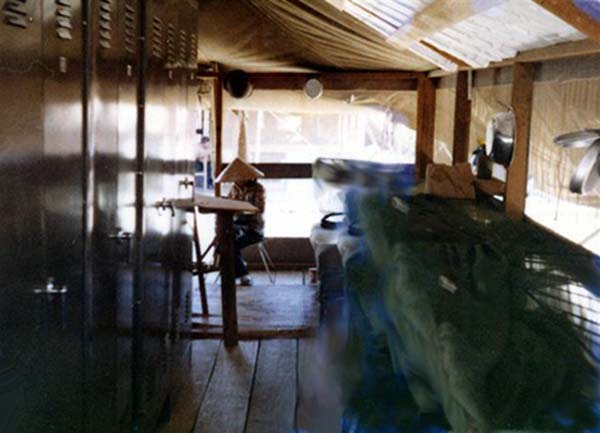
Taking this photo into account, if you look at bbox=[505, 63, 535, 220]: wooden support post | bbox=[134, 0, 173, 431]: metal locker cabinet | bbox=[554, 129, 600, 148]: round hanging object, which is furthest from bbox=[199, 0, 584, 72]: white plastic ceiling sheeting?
bbox=[134, 0, 173, 431]: metal locker cabinet

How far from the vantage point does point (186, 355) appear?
5031 millimetres

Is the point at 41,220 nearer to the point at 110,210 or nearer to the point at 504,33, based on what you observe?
the point at 110,210

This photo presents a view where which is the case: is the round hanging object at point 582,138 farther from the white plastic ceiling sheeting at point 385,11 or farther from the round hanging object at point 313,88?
the round hanging object at point 313,88

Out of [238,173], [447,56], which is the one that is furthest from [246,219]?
[447,56]

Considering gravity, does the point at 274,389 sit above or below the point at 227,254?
below

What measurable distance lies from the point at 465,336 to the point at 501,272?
75cm

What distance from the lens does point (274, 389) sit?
16.0ft

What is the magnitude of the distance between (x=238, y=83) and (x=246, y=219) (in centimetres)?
128

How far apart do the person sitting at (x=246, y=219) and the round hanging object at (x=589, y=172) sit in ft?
17.3

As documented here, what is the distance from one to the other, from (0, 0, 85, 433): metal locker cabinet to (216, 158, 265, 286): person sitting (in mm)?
5124

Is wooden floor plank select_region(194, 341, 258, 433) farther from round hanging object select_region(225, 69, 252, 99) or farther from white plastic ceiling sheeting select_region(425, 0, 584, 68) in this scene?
round hanging object select_region(225, 69, 252, 99)

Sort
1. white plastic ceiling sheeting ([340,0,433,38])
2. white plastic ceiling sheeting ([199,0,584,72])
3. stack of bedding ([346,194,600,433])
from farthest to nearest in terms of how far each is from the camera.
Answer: white plastic ceiling sheeting ([340,0,433,38]), white plastic ceiling sheeting ([199,0,584,72]), stack of bedding ([346,194,600,433])

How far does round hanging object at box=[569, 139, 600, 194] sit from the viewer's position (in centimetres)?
234

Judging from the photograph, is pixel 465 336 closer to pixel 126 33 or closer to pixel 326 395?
pixel 126 33
